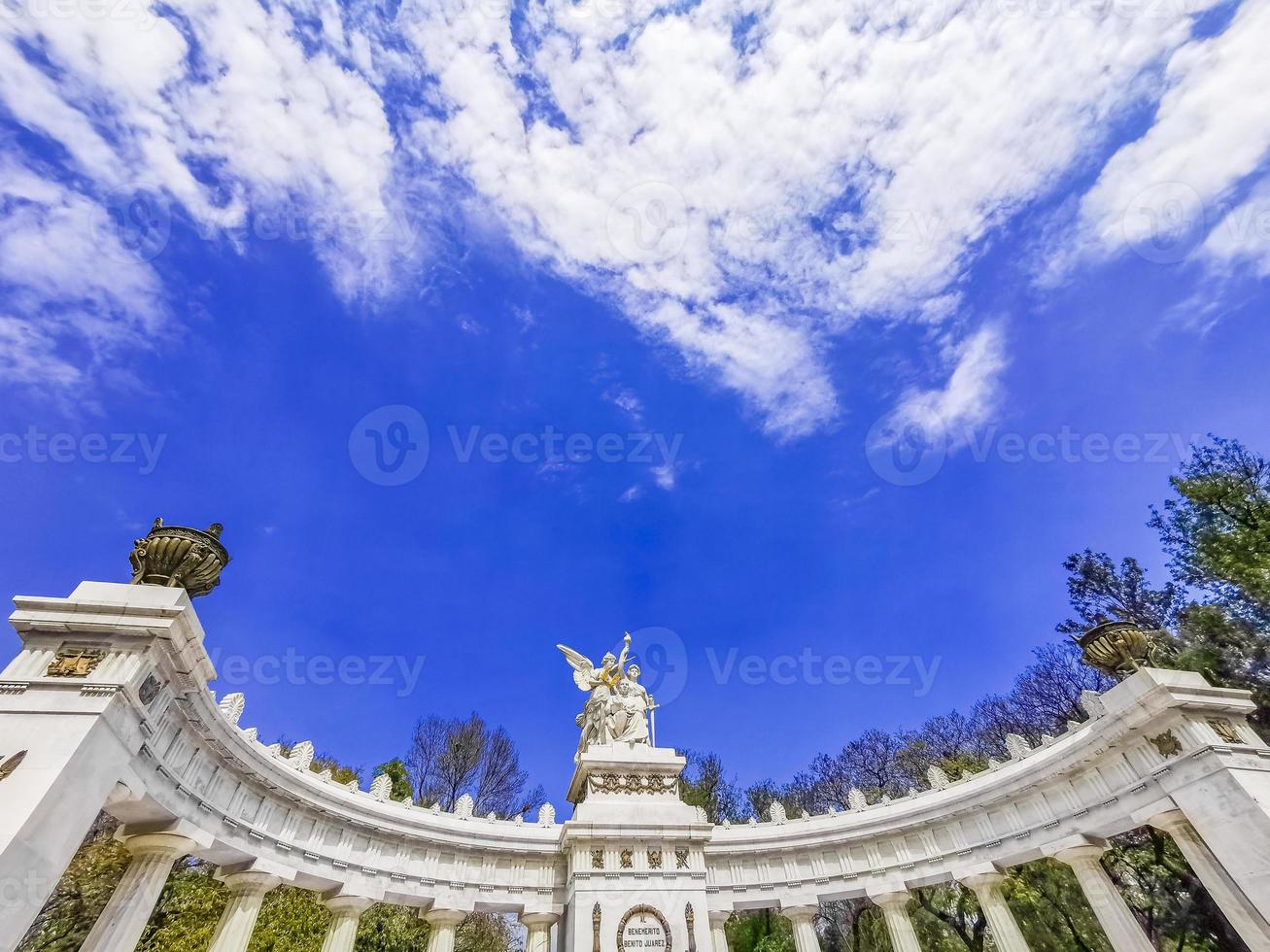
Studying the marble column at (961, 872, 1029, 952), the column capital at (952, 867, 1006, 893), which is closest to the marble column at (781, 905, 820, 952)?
the column capital at (952, 867, 1006, 893)

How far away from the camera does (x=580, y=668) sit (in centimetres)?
1612

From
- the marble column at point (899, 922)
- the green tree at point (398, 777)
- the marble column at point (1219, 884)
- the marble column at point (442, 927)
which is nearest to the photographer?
the marble column at point (1219, 884)

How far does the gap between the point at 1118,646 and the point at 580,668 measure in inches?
600

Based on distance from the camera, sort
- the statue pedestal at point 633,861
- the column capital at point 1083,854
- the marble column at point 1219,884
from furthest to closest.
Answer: the column capital at point 1083,854 → the marble column at point 1219,884 → the statue pedestal at point 633,861

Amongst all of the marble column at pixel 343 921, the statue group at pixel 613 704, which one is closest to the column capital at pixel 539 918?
the marble column at pixel 343 921

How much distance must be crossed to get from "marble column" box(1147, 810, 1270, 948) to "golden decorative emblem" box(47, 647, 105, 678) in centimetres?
2467

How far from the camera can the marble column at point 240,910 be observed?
56.2 ft

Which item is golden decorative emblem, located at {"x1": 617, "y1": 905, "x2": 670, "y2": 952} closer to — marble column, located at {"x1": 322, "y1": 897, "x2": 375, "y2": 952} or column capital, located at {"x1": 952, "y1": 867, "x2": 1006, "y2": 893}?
marble column, located at {"x1": 322, "y1": 897, "x2": 375, "y2": 952}

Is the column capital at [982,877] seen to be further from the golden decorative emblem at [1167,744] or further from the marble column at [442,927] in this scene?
the marble column at [442,927]

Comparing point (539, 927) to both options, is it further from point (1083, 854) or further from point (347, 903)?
point (1083, 854)

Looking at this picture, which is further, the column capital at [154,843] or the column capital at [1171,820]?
the column capital at [1171,820]

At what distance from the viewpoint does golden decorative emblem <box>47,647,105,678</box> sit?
33.1ft

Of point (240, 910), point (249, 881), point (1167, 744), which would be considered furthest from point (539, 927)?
point (1167, 744)

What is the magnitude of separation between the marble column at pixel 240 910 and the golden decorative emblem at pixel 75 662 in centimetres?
1135
